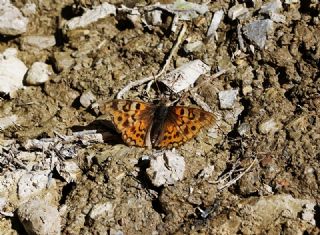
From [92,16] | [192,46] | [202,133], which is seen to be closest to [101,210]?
[202,133]

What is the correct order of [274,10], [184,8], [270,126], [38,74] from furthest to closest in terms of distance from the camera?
[38,74]
[184,8]
[274,10]
[270,126]

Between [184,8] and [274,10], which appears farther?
[184,8]

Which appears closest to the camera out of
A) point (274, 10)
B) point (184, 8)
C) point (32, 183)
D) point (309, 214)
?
point (309, 214)

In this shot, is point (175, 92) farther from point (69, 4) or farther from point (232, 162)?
point (69, 4)

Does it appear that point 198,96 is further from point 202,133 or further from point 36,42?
point 36,42

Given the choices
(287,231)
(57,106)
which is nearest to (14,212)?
(57,106)

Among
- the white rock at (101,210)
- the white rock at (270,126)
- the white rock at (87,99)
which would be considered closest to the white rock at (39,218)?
the white rock at (101,210)

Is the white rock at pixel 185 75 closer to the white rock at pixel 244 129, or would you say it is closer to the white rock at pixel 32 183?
the white rock at pixel 244 129

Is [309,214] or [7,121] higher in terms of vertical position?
[309,214]
